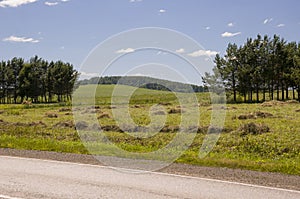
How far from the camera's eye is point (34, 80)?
10131cm

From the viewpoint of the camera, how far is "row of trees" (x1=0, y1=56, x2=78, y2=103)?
329ft

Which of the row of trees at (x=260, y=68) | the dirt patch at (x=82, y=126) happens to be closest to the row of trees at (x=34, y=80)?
the row of trees at (x=260, y=68)

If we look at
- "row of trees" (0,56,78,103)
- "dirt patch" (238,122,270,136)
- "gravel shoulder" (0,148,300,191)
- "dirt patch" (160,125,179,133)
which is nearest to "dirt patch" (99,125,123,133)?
"dirt patch" (160,125,179,133)

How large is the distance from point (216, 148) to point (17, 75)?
336 feet

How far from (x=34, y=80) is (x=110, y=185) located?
98760mm

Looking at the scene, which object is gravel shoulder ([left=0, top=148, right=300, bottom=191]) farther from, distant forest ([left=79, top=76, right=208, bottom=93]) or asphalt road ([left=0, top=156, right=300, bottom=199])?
distant forest ([left=79, top=76, right=208, bottom=93])

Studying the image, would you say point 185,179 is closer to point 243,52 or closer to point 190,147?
point 190,147

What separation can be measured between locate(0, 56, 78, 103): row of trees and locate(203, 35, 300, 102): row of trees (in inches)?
1742

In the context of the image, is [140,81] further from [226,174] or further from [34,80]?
[34,80]

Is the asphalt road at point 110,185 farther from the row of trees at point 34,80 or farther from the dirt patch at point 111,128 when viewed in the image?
the row of trees at point 34,80

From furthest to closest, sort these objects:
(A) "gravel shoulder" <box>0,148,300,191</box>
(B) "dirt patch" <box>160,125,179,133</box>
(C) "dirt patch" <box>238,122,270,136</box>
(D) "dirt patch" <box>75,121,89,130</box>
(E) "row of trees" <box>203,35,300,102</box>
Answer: (E) "row of trees" <box>203,35,300,102</box> < (D) "dirt patch" <box>75,121,89,130</box> < (B) "dirt patch" <box>160,125,179,133</box> < (C) "dirt patch" <box>238,122,270,136</box> < (A) "gravel shoulder" <box>0,148,300,191</box>

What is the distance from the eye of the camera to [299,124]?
2456 centimetres

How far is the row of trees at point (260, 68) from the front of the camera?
71.2 meters

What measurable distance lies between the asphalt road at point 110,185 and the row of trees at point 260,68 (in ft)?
201
